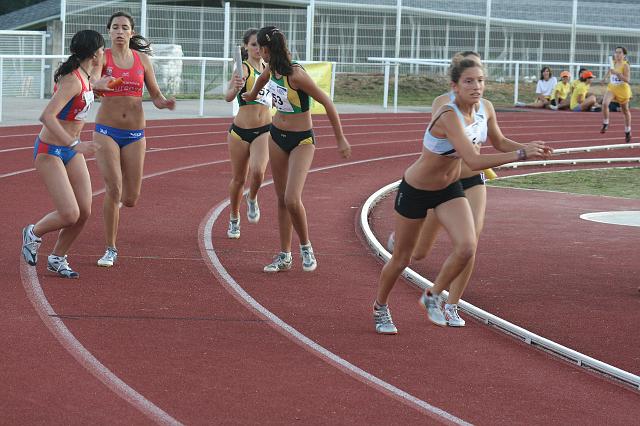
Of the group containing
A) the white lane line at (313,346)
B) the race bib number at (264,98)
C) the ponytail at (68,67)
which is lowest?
the white lane line at (313,346)

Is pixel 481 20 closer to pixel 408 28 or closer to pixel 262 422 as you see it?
pixel 408 28

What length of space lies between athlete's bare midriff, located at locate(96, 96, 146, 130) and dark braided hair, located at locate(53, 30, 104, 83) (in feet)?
2.40

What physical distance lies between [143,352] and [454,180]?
6.82 ft

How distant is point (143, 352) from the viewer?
680cm

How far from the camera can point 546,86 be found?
32.1 m

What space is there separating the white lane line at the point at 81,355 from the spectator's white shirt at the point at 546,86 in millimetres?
24538

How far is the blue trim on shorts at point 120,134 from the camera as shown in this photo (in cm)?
926

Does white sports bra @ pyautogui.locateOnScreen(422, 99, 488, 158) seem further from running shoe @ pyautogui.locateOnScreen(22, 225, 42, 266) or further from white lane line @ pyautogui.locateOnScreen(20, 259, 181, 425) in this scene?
running shoe @ pyautogui.locateOnScreen(22, 225, 42, 266)

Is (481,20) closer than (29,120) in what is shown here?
No

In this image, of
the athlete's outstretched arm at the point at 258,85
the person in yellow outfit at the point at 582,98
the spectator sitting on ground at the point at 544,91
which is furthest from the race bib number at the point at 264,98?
the spectator sitting on ground at the point at 544,91

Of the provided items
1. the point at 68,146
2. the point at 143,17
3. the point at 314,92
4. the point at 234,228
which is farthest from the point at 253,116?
the point at 143,17

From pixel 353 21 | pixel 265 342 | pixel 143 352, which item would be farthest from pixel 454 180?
pixel 353 21

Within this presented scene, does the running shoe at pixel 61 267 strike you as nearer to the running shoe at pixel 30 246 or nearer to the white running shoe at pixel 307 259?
the running shoe at pixel 30 246

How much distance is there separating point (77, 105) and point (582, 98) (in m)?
24.4
